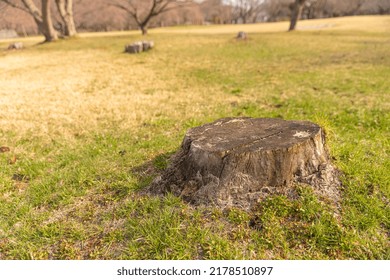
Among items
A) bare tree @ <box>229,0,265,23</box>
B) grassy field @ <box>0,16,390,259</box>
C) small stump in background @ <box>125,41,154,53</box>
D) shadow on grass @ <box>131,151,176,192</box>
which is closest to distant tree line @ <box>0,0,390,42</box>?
bare tree @ <box>229,0,265,23</box>

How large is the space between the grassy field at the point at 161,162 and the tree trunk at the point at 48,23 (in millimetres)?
12945

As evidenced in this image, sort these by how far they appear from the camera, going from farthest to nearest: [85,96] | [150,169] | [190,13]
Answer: [190,13] → [85,96] → [150,169]

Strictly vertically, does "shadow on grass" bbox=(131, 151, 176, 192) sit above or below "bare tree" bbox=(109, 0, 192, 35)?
below

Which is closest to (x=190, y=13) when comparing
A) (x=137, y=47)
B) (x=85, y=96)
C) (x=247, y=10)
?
(x=247, y=10)

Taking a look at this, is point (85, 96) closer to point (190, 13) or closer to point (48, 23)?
point (48, 23)

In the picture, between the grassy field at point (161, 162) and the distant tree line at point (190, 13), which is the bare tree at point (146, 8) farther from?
the grassy field at point (161, 162)

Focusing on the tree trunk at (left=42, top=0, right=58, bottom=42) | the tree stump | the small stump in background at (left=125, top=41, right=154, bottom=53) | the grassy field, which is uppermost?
the tree trunk at (left=42, top=0, right=58, bottom=42)

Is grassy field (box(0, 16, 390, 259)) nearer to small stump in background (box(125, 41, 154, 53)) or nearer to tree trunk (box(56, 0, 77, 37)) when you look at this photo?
small stump in background (box(125, 41, 154, 53))

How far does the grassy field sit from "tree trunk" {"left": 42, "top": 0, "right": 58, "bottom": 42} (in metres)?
12.9

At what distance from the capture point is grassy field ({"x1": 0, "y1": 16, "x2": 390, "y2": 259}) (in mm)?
2947

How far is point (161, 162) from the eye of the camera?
459cm

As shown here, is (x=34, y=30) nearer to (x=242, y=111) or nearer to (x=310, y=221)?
(x=242, y=111)

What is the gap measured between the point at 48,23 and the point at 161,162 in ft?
84.5
